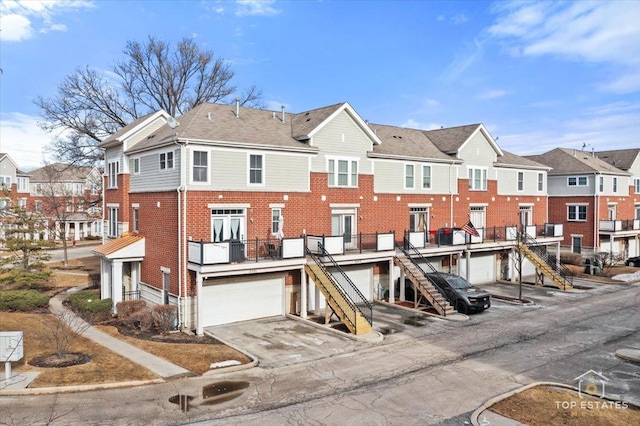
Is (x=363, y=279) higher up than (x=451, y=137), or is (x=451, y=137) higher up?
(x=451, y=137)

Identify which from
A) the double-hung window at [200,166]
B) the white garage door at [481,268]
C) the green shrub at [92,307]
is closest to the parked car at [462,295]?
the white garage door at [481,268]

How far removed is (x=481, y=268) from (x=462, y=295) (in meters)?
10.0

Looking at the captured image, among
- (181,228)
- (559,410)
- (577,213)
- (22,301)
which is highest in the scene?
(577,213)

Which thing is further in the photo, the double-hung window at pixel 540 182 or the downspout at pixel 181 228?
the double-hung window at pixel 540 182

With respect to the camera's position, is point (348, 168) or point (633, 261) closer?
point (348, 168)

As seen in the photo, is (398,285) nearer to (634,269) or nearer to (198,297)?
(198,297)

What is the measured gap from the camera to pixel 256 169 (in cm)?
2372

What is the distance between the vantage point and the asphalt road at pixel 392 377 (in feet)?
40.6

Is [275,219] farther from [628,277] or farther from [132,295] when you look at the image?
[628,277]

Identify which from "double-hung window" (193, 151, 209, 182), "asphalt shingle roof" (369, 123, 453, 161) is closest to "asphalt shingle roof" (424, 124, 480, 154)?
"asphalt shingle roof" (369, 123, 453, 161)

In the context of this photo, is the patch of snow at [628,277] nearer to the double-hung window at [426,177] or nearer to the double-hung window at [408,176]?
the double-hung window at [426,177]

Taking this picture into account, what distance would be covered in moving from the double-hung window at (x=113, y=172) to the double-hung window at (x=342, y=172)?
12.5 meters

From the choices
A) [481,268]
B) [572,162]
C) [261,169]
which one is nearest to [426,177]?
[481,268]

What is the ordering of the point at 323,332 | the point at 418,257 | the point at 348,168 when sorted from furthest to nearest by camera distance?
the point at 418,257 → the point at 348,168 → the point at 323,332
